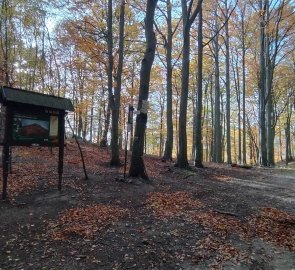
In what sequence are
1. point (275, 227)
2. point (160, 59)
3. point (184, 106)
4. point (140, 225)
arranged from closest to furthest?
point (140, 225) < point (275, 227) < point (184, 106) < point (160, 59)

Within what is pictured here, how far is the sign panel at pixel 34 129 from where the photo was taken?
7465mm

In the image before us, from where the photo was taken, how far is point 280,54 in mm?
26047

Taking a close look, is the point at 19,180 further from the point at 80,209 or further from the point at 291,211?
the point at 291,211

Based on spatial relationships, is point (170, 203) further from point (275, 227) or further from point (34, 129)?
point (34, 129)

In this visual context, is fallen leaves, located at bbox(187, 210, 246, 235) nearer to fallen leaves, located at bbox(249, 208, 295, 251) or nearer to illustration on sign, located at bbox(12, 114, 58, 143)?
fallen leaves, located at bbox(249, 208, 295, 251)

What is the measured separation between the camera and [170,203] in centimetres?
770

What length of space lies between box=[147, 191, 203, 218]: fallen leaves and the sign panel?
115 inches

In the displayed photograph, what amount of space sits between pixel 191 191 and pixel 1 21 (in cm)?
1336

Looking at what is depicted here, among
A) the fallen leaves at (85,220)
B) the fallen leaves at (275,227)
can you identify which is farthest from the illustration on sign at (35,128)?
the fallen leaves at (275,227)

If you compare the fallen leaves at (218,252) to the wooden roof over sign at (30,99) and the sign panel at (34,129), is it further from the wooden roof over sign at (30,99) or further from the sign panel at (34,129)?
the wooden roof over sign at (30,99)

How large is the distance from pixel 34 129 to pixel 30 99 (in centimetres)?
75

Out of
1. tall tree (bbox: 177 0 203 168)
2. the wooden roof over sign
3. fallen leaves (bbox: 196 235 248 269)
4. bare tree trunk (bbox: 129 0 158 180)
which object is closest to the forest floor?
fallen leaves (bbox: 196 235 248 269)

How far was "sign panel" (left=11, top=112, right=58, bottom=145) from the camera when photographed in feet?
24.5

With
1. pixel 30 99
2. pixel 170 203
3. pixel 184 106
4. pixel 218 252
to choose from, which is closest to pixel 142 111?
pixel 170 203
